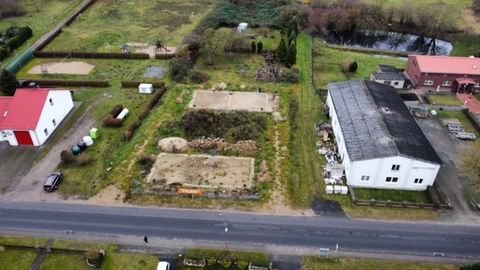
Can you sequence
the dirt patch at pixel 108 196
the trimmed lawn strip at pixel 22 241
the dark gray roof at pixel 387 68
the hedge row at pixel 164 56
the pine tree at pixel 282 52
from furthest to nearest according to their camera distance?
1. the hedge row at pixel 164 56
2. the pine tree at pixel 282 52
3. the dark gray roof at pixel 387 68
4. the dirt patch at pixel 108 196
5. the trimmed lawn strip at pixel 22 241

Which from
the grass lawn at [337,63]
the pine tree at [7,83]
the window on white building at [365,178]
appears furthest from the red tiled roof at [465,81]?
the pine tree at [7,83]

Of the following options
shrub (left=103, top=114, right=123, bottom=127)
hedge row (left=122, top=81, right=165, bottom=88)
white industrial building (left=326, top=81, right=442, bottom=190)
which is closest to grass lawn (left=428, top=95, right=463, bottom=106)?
white industrial building (left=326, top=81, right=442, bottom=190)

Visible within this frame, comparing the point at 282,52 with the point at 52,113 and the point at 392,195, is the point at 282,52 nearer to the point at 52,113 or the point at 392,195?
the point at 392,195

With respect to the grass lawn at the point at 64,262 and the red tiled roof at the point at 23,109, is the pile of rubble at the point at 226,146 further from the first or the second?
the red tiled roof at the point at 23,109

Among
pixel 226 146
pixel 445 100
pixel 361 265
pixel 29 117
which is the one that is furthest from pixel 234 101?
pixel 445 100

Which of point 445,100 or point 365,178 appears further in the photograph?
point 445,100

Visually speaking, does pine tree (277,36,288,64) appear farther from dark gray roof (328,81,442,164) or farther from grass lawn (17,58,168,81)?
grass lawn (17,58,168,81)
